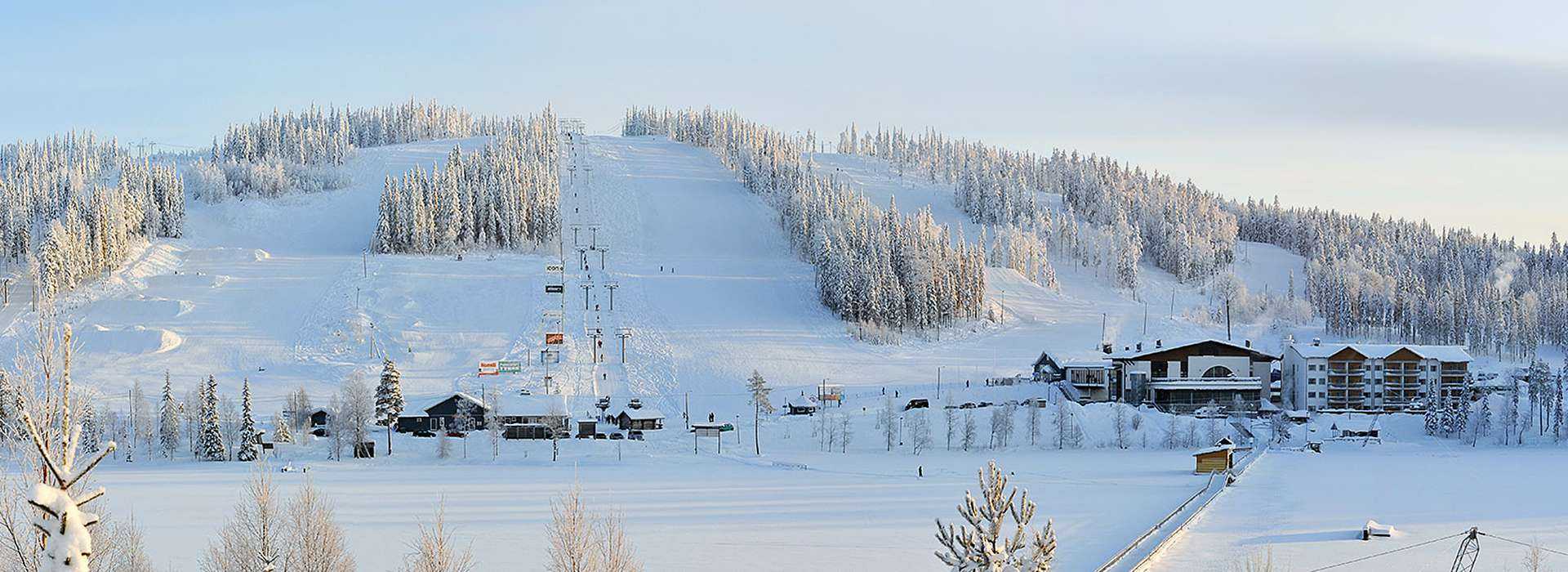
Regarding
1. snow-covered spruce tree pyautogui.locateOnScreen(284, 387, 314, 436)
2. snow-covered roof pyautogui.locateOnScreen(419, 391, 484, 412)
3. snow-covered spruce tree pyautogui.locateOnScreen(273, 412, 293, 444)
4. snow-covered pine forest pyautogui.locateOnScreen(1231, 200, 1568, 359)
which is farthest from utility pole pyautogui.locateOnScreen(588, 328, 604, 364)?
snow-covered pine forest pyautogui.locateOnScreen(1231, 200, 1568, 359)

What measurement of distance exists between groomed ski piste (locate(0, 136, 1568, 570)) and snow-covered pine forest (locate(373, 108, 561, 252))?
3320 millimetres

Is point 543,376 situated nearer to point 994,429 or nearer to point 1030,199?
point 994,429

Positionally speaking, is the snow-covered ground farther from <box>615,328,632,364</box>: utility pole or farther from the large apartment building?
<box>615,328,632,364</box>: utility pole

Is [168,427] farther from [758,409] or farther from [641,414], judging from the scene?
[758,409]

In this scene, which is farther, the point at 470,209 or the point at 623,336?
the point at 470,209

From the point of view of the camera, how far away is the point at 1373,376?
78.9 meters

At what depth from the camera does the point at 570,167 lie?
173 meters

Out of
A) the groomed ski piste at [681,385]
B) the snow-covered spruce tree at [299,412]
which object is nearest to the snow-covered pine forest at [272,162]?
the groomed ski piste at [681,385]

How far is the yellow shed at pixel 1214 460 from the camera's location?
53.6 m

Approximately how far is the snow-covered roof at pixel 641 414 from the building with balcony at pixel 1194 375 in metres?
28.0

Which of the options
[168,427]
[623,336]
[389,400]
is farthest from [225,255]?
[389,400]

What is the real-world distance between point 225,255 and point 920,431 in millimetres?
79227

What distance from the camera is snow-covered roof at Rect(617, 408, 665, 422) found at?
231 ft

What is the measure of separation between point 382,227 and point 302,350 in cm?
3343
